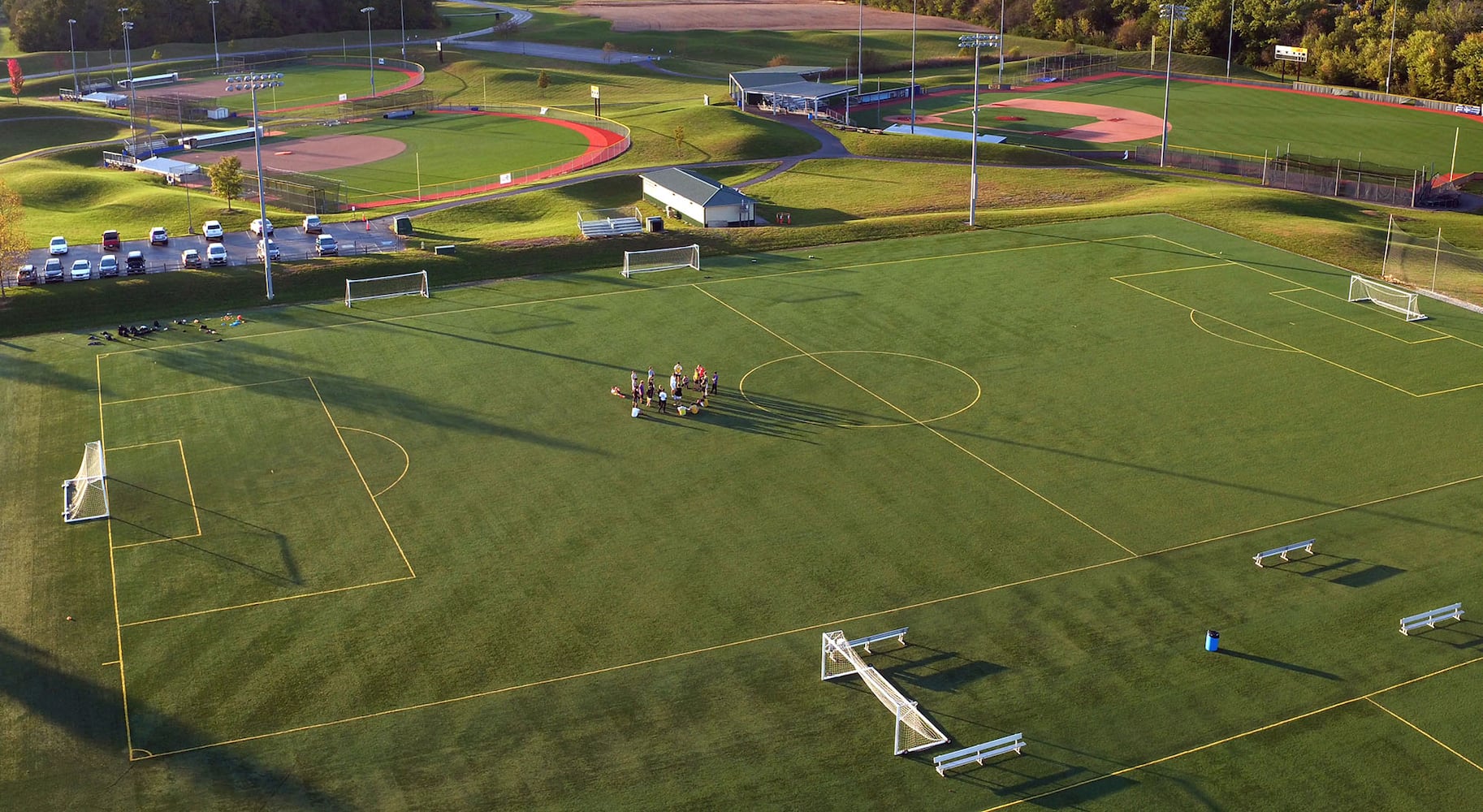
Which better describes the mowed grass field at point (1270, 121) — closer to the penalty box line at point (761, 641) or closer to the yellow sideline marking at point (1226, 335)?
the yellow sideline marking at point (1226, 335)

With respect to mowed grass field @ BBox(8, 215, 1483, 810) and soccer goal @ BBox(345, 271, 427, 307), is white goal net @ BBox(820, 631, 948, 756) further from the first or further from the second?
soccer goal @ BBox(345, 271, 427, 307)

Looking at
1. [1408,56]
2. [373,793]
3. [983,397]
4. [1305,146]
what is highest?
[1408,56]

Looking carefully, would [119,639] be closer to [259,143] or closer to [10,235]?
[10,235]

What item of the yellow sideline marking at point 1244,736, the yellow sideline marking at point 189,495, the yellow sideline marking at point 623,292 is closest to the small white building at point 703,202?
the yellow sideline marking at point 623,292

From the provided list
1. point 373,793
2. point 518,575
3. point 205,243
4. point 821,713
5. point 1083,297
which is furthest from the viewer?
point 205,243

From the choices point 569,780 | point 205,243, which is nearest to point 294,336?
point 205,243

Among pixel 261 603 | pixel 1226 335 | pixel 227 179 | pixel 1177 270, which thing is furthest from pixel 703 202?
pixel 261 603

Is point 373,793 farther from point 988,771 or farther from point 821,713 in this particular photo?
point 988,771
